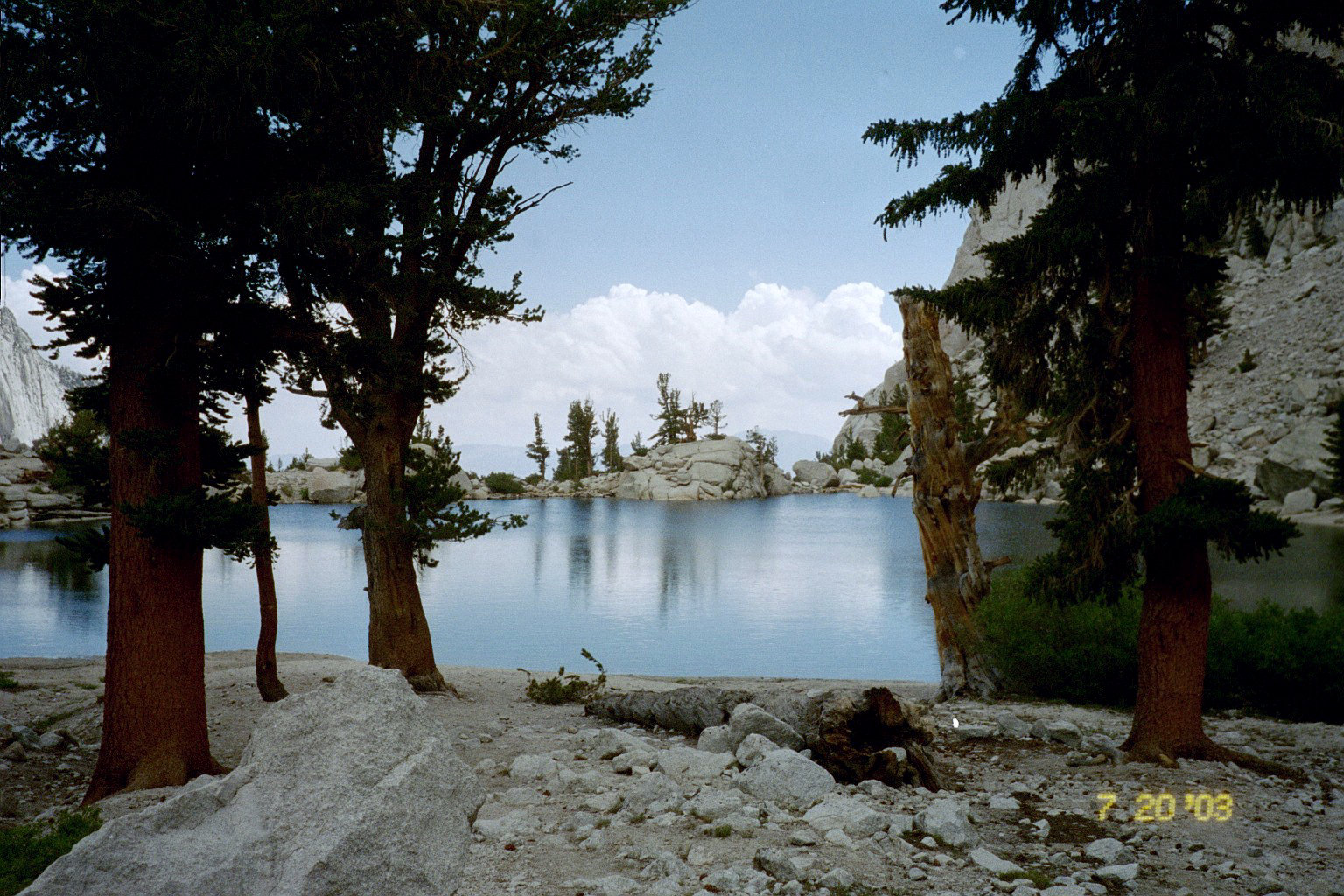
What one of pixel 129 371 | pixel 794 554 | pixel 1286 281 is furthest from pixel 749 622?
pixel 1286 281

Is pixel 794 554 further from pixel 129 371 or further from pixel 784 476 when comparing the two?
pixel 784 476

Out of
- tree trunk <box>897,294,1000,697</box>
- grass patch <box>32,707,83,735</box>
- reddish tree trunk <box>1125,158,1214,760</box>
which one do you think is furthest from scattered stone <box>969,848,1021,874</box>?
grass patch <box>32,707,83,735</box>

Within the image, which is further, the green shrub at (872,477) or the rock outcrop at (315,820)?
the green shrub at (872,477)

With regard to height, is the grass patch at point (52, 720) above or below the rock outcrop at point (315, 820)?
below

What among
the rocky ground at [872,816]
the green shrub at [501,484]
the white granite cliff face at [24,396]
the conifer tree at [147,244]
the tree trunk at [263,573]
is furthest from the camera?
the white granite cliff face at [24,396]

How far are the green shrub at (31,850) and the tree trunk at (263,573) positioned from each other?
3.36 metres

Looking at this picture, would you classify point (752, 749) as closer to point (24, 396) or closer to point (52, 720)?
point (52, 720)

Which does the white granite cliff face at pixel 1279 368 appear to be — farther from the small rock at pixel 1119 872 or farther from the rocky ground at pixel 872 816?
the small rock at pixel 1119 872

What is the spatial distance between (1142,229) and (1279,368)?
207 ft

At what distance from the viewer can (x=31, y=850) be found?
444 cm

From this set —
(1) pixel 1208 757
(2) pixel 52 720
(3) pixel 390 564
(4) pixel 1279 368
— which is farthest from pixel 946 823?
(4) pixel 1279 368

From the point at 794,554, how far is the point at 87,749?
34.1 meters
